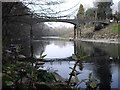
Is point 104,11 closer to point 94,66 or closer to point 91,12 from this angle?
point 91,12

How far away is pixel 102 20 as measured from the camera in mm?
32719

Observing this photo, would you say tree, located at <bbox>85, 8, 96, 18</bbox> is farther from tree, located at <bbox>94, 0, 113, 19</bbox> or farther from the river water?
the river water

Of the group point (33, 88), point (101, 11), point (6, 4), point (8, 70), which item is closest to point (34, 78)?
point (33, 88)

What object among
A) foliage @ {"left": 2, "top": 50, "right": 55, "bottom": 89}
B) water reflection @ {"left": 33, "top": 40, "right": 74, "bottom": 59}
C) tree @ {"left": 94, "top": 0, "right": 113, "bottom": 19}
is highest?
tree @ {"left": 94, "top": 0, "right": 113, "bottom": 19}

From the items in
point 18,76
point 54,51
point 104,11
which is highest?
point 104,11

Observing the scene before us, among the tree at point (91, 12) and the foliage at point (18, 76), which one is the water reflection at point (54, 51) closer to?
the foliage at point (18, 76)

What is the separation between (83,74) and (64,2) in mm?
3660

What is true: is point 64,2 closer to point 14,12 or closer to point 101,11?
point 14,12

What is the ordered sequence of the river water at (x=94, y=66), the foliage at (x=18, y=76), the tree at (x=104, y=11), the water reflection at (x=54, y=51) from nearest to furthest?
the foliage at (x=18, y=76), the river water at (x=94, y=66), the water reflection at (x=54, y=51), the tree at (x=104, y=11)

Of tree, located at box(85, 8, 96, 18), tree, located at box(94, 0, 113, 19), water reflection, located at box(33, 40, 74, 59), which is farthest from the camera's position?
tree, located at box(85, 8, 96, 18)

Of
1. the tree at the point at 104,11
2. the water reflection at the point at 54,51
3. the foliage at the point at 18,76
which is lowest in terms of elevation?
the water reflection at the point at 54,51

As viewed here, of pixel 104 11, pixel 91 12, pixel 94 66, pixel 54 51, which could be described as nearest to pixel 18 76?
pixel 94 66

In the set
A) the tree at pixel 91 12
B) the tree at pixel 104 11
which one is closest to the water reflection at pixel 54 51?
the tree at pixel 104 11

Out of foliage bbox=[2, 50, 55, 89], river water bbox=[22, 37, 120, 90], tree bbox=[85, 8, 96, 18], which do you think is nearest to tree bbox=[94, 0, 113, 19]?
tree bbox=[85, 8, 96, 18]
